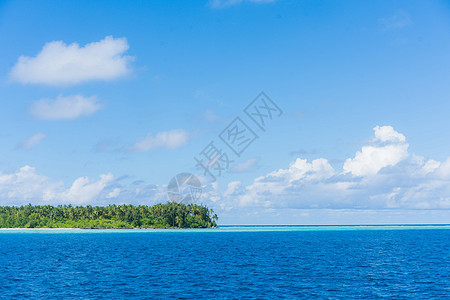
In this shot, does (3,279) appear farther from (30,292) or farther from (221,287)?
(221,287)

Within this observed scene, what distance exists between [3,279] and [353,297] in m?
48.1

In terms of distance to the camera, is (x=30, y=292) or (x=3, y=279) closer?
(x=30, y=292)

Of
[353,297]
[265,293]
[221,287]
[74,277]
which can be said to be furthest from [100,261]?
[353,297]

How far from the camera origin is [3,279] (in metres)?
57.0

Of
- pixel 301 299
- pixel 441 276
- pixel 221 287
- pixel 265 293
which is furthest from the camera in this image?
pixel 441 276

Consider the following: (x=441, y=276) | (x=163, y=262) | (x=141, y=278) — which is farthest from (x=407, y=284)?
(x=163, y=262)

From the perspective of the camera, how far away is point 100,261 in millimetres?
82562

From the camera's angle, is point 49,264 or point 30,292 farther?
point 49,264

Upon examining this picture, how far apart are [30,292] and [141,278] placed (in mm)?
16007

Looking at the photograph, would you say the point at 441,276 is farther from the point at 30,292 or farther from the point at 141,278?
A: the point at 30,292

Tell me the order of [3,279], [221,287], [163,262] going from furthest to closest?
[163,262], [3,279], [221,287]

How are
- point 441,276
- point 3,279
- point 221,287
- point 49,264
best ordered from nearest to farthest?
1. point 221,287
2. point 3,279
3. point 441,276
4. point 49,264

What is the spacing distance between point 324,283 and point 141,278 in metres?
26.8

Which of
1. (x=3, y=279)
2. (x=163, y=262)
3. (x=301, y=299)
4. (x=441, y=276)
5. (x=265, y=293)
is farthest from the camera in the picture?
(x=163, y=262)
